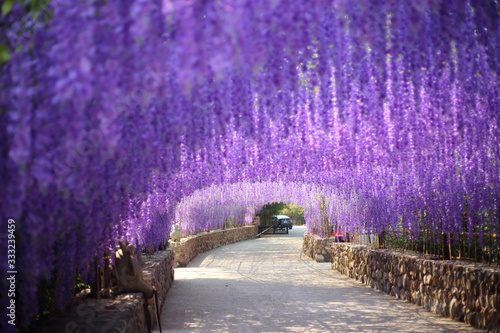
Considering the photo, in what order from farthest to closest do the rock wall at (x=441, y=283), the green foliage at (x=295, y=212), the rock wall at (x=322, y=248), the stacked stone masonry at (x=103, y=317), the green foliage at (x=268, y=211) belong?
1. the green foliage at (x=295, y=212)
2. the green foliage at (x=268, y=211)
3. the rock wall at (x=322, y=248)
4. the rock wall at (x=441, y=283)
5. the stacked stone masonry at (x=103, y=317)

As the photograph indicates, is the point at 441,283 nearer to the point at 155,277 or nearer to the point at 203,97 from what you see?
the point at 155,277

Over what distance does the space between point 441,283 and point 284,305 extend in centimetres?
235

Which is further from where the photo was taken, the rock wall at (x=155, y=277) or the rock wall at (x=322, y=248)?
the rock wall at (x=322, y=248)

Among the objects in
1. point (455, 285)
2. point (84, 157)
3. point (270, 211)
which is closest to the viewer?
point (84, 157)

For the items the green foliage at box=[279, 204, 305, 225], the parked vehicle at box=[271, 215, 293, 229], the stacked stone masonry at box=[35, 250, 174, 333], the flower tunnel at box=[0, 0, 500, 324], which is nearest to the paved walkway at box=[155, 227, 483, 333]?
the stacked stone masonry at box=[35, 250, 174, 333]

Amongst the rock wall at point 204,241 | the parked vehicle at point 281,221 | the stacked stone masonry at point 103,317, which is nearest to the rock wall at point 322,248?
the rock wall at point 204,241

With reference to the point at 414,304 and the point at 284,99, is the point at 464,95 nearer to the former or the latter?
the point at 284,99

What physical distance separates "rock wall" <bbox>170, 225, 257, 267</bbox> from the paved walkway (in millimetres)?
1477

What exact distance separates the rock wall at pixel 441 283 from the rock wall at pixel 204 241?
5.90 m

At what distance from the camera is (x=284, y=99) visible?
Result: 183 inches

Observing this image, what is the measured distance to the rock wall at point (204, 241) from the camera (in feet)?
50.8

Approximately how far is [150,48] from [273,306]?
261 inches

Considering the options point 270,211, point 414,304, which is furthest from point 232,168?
point 270,211

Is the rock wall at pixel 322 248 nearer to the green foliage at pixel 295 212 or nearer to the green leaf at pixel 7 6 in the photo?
the green leaf at pixel 7 6
